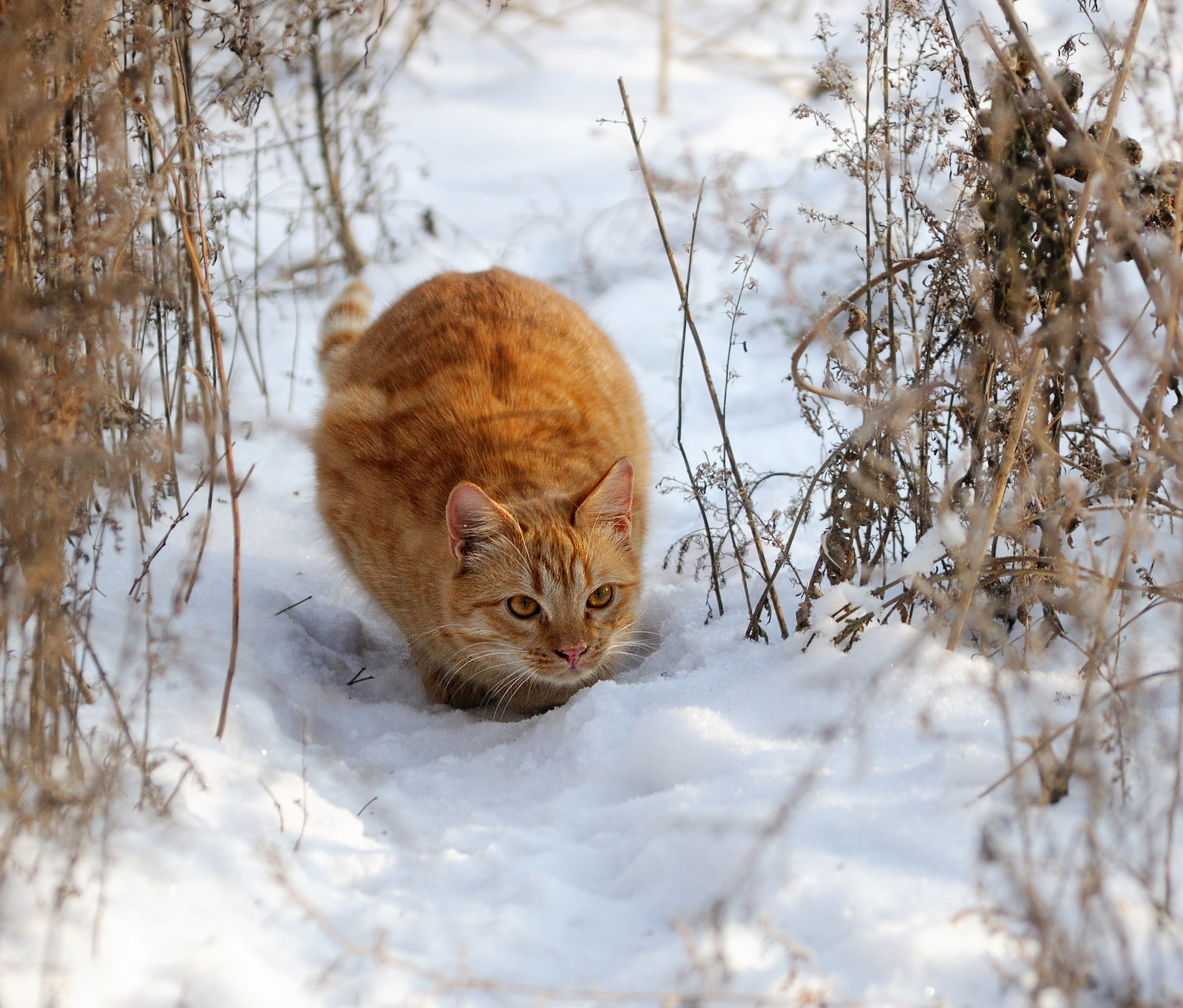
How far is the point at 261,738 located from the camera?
2.45 metres

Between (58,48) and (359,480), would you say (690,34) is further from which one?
(58,48)

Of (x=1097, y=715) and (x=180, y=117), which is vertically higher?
(x=180, y=117)

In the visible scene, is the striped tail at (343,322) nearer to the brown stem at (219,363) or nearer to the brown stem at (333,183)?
the brown stem at (333,183)

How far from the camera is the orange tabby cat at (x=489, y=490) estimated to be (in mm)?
2945

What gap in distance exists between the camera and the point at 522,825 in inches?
88.0

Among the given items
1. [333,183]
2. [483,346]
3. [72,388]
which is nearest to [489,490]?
[483,346]

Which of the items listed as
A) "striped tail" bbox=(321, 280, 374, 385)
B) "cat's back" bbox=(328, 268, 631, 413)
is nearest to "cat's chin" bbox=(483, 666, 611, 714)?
"cat's back" bbox=(328, 268, 631, 413)

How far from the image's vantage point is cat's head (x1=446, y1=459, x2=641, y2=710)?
2.91 metres

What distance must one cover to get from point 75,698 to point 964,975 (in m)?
1.58

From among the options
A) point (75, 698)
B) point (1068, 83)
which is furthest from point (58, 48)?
point (1068, 83)

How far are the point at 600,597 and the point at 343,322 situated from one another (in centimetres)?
171

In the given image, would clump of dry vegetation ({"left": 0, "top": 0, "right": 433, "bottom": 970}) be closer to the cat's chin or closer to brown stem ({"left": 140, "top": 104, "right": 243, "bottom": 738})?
brown stem ({"left": 140, "top": 104, "right": 243, "bottom": 738})

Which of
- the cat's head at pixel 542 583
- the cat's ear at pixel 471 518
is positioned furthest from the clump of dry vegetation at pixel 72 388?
the cat's head at pixel 542 583

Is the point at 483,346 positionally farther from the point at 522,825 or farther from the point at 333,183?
the point at 333,183
